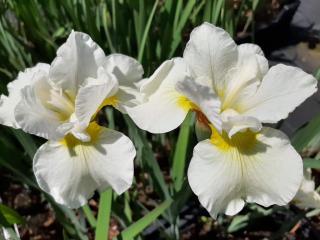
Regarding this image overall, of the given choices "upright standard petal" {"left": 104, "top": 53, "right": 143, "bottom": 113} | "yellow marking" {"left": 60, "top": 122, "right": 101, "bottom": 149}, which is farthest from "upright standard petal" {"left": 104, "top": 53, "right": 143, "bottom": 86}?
"yellow marking" {"left": 60, "top": 122, "right": 101, "bottom": 149}

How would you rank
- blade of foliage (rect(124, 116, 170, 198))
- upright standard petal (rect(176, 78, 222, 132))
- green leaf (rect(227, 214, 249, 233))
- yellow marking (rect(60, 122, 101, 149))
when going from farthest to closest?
green leaf (rect(227, 214, 249, 233))
blade of foliage (rect(124, 116, 170, 198))
yellow marking (rect(60, 122, 101, 149))
upright standard petal (rect(176, 78, 222, 132))

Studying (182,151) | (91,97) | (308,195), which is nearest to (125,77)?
(91,97)

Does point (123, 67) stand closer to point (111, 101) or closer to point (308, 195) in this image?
point (111, 101)

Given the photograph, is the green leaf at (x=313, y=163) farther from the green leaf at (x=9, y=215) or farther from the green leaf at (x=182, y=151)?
the green leaf at (x=9, y=215)

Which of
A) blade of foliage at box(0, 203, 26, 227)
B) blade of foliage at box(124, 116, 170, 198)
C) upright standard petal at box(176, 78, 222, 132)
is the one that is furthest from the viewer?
blade of foliage at box(124, 116, 170, 198)

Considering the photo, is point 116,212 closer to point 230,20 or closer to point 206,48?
point 206,48

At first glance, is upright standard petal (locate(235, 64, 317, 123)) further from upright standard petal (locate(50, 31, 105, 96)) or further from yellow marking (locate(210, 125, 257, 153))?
upright standard petal (locate(50, 31, 105, 96))

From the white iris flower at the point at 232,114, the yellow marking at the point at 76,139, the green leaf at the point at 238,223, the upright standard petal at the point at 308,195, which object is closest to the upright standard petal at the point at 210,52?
the white iris flower at the point at 232,114
